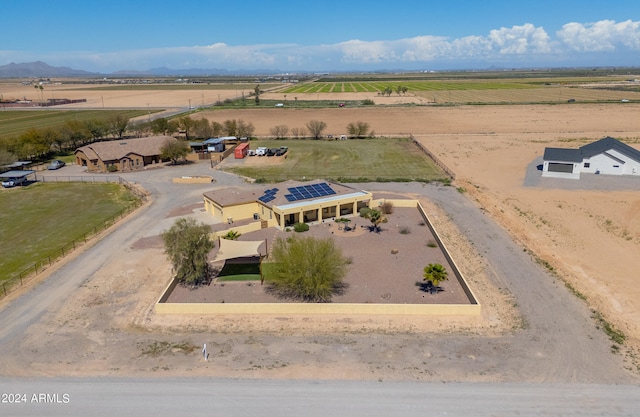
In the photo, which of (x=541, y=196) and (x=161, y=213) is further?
(x=541, y=196)

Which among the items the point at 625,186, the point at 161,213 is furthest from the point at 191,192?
the point at 625,186

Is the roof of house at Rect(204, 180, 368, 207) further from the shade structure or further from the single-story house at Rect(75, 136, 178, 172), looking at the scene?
the single-story house at Rect(75, 136, 178, 172)

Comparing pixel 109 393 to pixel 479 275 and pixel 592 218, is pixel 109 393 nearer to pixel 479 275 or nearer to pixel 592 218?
pixel 479 275

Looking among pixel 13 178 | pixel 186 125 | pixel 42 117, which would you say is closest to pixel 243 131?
pixel 186 125

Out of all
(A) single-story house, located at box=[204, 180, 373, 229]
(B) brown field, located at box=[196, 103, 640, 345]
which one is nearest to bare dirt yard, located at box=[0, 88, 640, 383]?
(B) brown field, located at box=[196, 103, 640, 345]

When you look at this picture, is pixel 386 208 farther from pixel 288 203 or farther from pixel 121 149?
pixel 121 149

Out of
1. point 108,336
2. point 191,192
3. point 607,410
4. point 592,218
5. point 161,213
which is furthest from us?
point 191,192

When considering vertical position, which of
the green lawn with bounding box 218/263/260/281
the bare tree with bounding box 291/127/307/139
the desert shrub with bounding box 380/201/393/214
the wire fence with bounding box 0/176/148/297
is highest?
the bare tree with bounding box 291/127/307/139
